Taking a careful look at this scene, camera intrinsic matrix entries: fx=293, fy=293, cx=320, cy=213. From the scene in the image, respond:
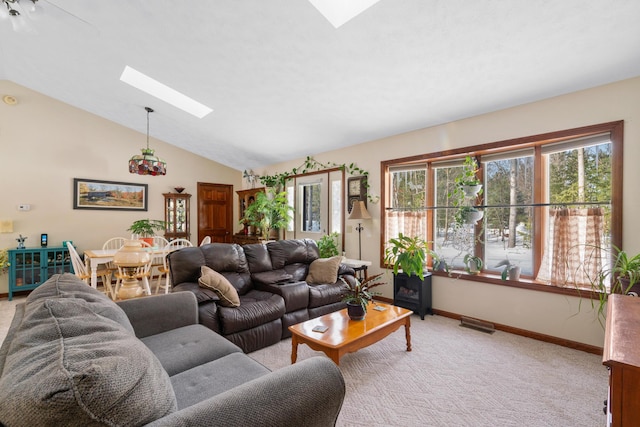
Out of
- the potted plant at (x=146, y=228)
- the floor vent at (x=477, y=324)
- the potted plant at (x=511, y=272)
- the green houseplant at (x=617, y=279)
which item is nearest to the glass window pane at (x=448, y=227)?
the potted plant at (x=511, y=272)

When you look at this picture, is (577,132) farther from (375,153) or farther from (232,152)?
(232,152)

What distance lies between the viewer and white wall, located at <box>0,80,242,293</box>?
4.80m

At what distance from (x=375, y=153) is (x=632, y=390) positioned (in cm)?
400

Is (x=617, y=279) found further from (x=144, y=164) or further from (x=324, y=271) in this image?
(x=144, y=164)

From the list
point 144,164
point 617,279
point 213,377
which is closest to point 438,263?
point 617,279

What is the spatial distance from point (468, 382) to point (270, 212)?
4422mm

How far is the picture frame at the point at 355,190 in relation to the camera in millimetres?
4715

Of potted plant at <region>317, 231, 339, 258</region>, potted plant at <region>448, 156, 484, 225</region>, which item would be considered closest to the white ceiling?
potted plant at <region>448, 156, 484, 225</region>

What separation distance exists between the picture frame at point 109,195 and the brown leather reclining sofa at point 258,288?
374 cm

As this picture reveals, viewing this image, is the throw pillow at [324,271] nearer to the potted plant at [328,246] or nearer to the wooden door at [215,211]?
the potted plant at [328,246]

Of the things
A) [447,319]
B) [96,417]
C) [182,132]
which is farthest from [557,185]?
[182,132]

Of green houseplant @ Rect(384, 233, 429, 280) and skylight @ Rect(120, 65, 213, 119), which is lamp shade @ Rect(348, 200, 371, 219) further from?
skylight @ Rect(120, 65, 213, 119)

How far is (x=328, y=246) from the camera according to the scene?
4934 millimetres

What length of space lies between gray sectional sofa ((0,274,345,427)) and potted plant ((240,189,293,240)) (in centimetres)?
428
